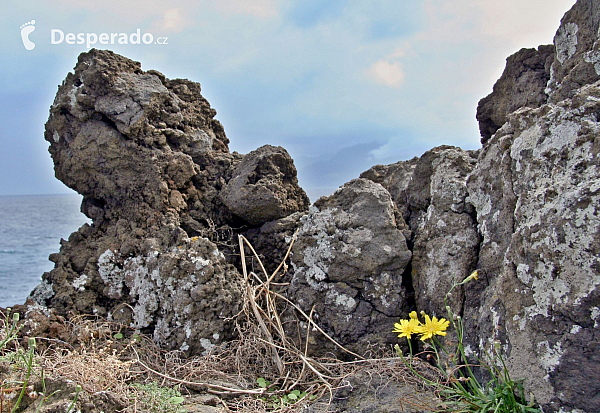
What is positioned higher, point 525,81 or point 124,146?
point 525,81

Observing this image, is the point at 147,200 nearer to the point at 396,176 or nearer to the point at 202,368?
the point at 202,368

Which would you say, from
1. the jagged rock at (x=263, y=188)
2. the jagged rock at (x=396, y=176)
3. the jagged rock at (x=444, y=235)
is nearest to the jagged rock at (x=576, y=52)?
the jagged rock at (x=444, y=235)

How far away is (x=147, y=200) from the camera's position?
4.12m

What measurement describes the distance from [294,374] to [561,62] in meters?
3.21

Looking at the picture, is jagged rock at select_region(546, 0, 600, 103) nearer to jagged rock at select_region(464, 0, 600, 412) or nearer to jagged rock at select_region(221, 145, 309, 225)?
jagged rock at select_region(464, 0, 600, 412)

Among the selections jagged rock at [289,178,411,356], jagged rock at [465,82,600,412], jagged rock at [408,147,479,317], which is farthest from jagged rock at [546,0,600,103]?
jagged rock at [289,178,411,356]

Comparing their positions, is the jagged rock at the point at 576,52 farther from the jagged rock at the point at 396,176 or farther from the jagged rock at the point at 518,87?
the jagged rock at the point at 396,176

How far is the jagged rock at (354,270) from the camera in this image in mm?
3398

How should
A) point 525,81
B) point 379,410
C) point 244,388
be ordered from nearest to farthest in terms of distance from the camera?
1. point 379,410
2. point 244,388
3. point 525,81

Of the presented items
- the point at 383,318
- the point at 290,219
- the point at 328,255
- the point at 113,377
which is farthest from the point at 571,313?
the point at 113,377

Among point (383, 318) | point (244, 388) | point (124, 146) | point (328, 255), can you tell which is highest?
point (124, 146)

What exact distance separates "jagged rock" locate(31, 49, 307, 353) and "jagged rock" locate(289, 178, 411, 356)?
0.61 m

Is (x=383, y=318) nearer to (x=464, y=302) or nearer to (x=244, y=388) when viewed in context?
(x=464, y=302)

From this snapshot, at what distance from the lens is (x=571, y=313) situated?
2119mm
